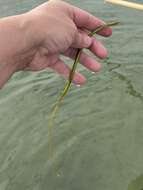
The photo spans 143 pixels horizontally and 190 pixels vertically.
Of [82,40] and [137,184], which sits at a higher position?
[82,40]

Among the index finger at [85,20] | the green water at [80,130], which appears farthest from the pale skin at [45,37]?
the green water at [80,130]

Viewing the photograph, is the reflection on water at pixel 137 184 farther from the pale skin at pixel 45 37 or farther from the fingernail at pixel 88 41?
the fingernail at pixel 88 41

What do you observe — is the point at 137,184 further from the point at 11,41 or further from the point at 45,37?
the point at 11,41

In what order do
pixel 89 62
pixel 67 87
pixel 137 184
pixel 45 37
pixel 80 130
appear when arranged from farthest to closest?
1. pixel 80 130
2. pixel 137 184
3. pixel 89 62
4. pixel 67 87
5. pixel 45 37

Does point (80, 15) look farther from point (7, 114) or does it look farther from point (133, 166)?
point (7, 114)

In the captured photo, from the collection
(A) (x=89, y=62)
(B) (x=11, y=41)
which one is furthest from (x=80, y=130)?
(B) (x=11, y=41)

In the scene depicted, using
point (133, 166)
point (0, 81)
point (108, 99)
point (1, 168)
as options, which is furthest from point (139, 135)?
point (0, 81)
